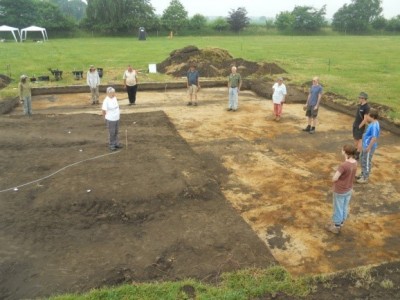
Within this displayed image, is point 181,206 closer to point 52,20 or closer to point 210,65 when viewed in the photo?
point 210,65

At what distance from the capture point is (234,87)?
14164 millimetres

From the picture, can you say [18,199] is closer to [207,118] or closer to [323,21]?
[207,118]

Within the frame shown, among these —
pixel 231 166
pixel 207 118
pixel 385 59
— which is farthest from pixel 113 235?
pixel 385 59

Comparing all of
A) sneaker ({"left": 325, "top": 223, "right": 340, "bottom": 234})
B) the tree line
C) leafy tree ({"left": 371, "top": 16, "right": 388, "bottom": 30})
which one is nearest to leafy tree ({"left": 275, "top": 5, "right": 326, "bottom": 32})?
the tree line

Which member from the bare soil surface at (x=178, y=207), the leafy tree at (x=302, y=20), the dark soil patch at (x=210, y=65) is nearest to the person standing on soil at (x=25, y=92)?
the bare soil surface at (x=178, y=207)

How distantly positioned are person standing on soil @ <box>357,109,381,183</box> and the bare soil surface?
0.28 m

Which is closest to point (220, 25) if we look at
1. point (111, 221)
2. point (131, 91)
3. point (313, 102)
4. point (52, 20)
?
point (52, 20)

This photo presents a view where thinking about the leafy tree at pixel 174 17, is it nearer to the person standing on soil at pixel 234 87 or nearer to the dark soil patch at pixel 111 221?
the person standing on soil at pixel 234 87

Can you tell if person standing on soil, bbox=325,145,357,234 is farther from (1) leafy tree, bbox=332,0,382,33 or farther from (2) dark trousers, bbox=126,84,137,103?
(1) leafy tree, bbox=332,0,382,33

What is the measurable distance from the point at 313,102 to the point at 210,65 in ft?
37.3

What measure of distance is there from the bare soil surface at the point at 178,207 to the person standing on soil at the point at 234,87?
7.71ft

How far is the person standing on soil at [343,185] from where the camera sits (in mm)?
6102

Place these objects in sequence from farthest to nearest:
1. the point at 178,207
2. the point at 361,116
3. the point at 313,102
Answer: the point at 313,102 → the point at 361,116 → the point at 178,207

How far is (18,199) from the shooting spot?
747 cm
